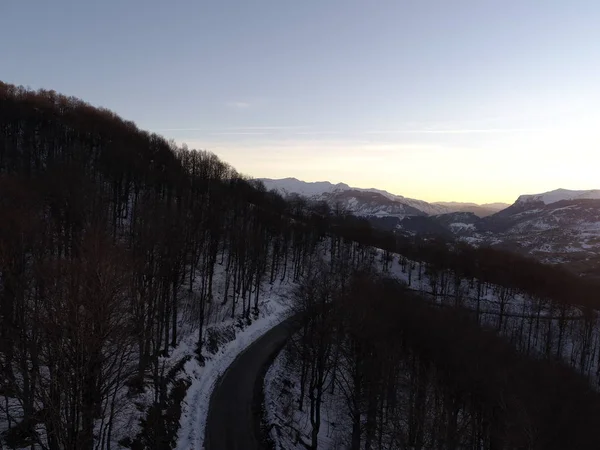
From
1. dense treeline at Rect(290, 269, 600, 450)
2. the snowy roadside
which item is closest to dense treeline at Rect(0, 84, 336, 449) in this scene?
the snowy roadside

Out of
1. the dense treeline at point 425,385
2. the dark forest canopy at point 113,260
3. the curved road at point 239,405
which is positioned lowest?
the curved road at point 239,405

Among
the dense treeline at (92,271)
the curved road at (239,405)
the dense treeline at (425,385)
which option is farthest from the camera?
the dense treeline at (425,385)

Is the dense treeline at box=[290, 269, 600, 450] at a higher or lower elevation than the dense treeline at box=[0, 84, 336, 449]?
lower

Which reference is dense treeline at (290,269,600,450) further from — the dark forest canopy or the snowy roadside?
the dark forest canopy

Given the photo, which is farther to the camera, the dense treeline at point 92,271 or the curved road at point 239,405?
the curved road at point 239,405

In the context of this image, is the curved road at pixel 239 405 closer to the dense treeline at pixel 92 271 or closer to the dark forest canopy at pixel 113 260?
the dark forest canopy at pixel 113 260

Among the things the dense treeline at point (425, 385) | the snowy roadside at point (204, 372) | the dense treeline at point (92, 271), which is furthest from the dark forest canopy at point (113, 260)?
the dense treeline at point (425, 385)
